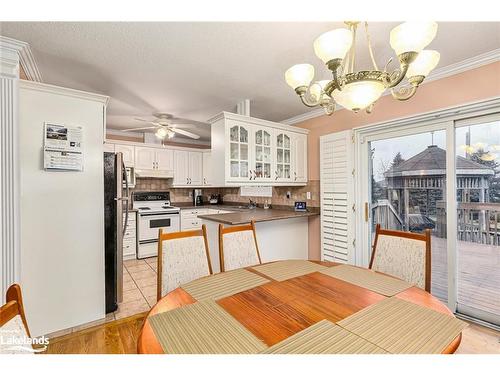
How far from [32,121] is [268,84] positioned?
2.18 meters

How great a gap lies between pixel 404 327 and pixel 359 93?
3.60 ft

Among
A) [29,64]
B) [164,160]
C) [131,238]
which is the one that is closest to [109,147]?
[164,160]

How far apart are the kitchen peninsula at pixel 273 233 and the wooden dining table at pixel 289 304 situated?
4.47 ft

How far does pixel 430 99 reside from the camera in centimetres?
235

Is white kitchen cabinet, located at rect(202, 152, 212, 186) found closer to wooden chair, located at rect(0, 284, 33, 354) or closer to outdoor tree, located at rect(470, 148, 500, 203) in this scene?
outdoor tree, located at rect(470, 148, 500, 203)

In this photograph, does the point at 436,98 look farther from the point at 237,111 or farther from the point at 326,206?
the point at 237,111

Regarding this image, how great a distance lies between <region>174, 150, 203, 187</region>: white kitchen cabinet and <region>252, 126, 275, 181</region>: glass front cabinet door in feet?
8.04

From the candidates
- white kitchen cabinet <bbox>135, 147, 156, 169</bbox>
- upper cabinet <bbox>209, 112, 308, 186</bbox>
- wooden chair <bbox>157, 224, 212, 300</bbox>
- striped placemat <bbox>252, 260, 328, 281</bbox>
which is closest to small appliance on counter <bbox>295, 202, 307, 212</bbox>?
upper cabinet <bbox>209, 112, 308, 186</bbox>

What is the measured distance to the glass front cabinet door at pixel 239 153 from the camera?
293 centimetres

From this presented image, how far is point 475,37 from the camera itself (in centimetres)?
178

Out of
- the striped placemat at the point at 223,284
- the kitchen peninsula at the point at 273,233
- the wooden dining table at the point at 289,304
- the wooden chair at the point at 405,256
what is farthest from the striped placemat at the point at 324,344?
the kitchen peninsula at the point at 273,233

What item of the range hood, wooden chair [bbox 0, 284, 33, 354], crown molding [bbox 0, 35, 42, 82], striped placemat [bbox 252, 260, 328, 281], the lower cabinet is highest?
crown molding [bbox 0, 35, 42, 82]

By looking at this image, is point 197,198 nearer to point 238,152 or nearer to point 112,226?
point 238,152

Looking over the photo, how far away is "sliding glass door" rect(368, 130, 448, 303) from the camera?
2.43 metres
